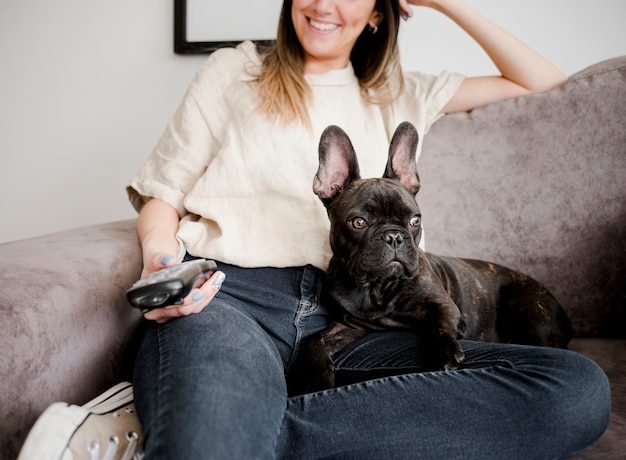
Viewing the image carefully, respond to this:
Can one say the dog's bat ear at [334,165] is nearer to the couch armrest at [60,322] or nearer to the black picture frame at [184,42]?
the couch armrest at [60,322]

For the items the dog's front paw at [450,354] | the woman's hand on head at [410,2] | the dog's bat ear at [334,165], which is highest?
the woman's hand on head at [410,2]

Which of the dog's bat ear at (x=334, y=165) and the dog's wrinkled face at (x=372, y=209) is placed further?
the dog's bat ear at (x=334, y=165)

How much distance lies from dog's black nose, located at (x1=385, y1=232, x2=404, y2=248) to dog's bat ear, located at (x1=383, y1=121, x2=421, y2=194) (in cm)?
23

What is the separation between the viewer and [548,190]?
1691 mm

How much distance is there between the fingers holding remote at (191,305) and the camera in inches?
42.9

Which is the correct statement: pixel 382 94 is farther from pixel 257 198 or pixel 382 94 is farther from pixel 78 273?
pixel 78 273

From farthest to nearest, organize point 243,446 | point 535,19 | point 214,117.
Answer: point 535,19 → point 214,117 → point 243,446

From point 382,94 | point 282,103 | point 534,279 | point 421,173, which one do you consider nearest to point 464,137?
point 421,173

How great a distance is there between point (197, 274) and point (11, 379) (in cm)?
36

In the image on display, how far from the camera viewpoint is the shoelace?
948 millimetres

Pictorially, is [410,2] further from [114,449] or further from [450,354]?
[114,449]

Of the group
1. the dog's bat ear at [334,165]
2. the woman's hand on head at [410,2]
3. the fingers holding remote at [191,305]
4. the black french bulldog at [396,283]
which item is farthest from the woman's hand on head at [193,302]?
the woman's hand on head at [410,2]

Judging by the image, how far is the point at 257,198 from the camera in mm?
1502

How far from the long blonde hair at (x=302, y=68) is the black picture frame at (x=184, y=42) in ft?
1.67
